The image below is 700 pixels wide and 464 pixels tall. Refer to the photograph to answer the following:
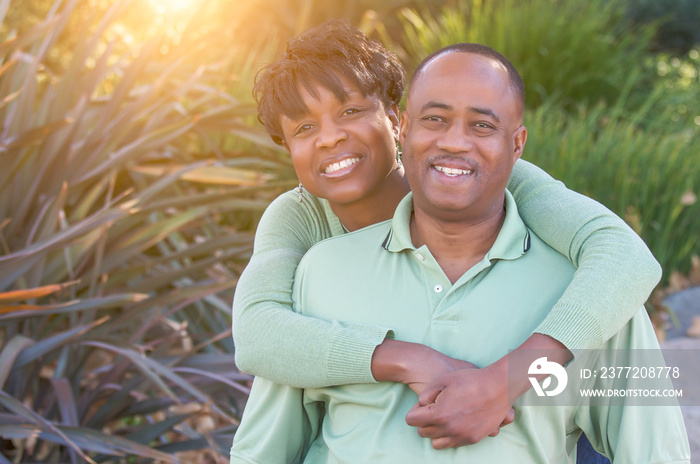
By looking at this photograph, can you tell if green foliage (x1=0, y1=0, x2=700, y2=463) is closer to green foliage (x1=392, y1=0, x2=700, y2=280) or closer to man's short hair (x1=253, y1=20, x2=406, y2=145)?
green foliage (x1=392, y1=0, x2=700, y2=280)

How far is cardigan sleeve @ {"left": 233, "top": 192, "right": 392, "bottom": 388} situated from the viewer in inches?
74.6

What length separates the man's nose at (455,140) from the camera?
192 cm

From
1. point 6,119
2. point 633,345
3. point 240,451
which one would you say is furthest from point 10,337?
point 633,345

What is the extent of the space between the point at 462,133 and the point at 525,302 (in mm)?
460

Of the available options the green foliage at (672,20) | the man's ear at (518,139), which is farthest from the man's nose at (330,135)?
the green foliage at (672,20)

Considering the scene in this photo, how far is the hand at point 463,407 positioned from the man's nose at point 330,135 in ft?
2.92

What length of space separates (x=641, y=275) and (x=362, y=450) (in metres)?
0.82

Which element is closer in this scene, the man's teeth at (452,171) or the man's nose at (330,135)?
the man's teeth at (452,171)

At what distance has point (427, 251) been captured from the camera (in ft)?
6.66

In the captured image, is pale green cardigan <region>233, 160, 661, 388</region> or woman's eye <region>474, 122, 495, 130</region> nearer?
pale green cardigan <region>233, 160, 661, 388</region>

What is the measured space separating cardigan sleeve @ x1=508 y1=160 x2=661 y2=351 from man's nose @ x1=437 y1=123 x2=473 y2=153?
0.34 m

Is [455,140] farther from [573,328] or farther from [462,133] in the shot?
[573,328]

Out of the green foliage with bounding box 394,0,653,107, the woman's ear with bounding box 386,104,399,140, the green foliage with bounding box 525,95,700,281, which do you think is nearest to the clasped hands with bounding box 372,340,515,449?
the woman's ear with bounding box 386,104,399,140

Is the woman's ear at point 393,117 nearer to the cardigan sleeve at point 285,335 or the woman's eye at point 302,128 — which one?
the woman's eye at point 302,128
